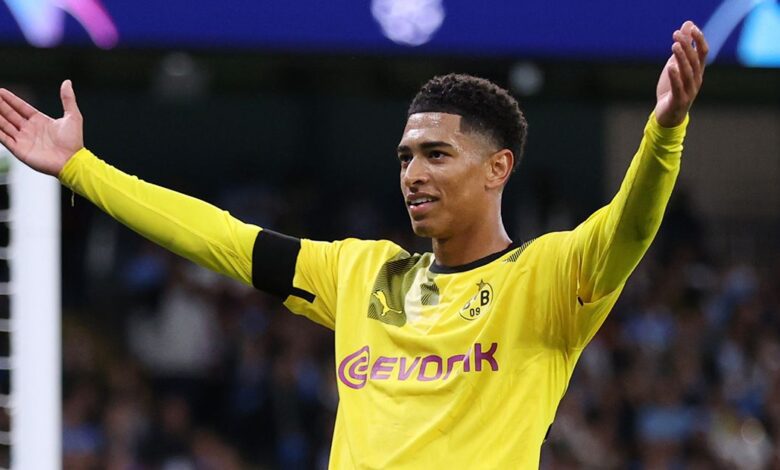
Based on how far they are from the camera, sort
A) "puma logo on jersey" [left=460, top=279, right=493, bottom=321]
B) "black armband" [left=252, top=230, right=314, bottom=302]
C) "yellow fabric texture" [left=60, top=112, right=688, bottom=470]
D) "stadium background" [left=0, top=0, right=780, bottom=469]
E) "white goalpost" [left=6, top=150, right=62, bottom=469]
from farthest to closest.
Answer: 1. "stadium background" [left=0, top=0, right=780, bottom=469]
2. "white goalpost" [left=6, top=150, right=62, bottom=469]
3. "black armband" [left=252, top=230, right=314, bottom=302]
4. "puma logo on jersey" [left=460, top=279, right=493, bottom=321]
5. "yellow fabric texture" [left=60, top=112, right=688, bottom=470]

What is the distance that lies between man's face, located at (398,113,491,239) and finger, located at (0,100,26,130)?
3.55ft

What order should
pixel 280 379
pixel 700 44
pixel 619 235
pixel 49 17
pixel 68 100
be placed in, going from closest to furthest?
1. pixel 700 44
2. pixel 619 235
3. pixel 68 100
4. pixel 49 17
5. pixel 280 379

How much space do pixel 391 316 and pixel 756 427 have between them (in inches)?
318

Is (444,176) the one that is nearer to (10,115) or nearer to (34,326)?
(10,115)

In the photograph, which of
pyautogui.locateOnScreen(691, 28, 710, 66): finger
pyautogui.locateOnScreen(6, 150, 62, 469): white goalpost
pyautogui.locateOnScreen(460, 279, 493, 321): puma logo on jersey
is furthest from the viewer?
pyautogui.locateOnScreen(6, 150, 62, 469): white goalpost

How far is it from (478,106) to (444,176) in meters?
0.24

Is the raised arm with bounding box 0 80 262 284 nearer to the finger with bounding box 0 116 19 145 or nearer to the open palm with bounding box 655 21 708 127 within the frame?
the finger with bounding box 0 116 19 145

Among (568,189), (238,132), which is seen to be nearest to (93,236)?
(238,132)

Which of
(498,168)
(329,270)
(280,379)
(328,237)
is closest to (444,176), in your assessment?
(498,168)

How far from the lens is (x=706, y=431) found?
36.3 ft

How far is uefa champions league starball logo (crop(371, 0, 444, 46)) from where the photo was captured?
7.31 m

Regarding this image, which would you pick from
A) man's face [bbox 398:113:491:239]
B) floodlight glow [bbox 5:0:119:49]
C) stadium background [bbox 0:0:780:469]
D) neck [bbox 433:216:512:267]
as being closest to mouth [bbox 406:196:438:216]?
man's face [bbox 398:113:491:239]

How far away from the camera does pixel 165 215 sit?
3943 millimetres

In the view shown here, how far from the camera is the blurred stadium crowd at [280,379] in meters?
10.1
